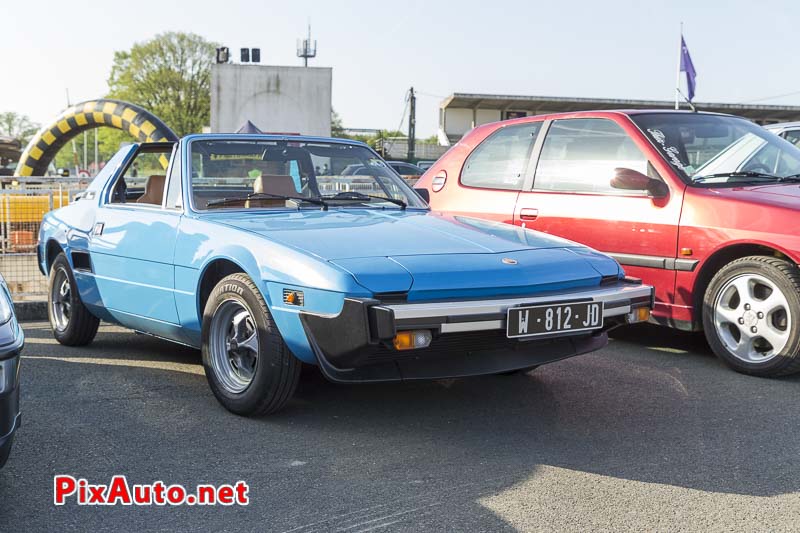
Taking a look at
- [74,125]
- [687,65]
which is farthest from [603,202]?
[687,65]

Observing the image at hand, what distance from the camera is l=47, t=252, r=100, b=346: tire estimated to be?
581cm

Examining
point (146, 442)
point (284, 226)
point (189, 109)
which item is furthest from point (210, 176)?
Answer: point (189, 109)

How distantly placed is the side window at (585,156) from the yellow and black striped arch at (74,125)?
18.6 m

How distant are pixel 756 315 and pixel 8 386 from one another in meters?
3.96

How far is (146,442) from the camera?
3.74 metres

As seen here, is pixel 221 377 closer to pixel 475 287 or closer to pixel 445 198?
pixel 475 287

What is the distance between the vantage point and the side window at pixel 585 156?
19.5 ft

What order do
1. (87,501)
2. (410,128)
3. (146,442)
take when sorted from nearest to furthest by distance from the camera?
1. (87,501)
2. (146,442)
3. (410,128)

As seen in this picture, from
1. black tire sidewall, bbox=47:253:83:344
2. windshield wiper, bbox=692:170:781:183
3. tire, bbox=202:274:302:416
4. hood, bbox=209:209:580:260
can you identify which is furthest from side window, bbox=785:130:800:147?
black tire sidewall, bbox=47:253:83:344

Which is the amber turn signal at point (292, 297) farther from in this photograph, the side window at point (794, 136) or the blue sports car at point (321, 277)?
the side window at point (794, 136)

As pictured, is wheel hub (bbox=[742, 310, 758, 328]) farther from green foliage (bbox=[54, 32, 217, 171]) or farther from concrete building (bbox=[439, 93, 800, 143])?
green foliage (bbox=[54, 32, 217, 171])

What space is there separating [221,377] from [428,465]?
1.26 metres

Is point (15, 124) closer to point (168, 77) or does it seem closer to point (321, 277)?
point (168, 77)

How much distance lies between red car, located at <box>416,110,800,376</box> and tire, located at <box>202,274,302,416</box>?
2.62 meters
